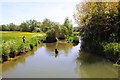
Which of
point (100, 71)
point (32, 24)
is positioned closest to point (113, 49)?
point (100, 71)

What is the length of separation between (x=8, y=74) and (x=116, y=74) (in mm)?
6930

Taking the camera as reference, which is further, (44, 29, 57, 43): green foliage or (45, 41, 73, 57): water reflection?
(44, 29, 57, 43): green foliage

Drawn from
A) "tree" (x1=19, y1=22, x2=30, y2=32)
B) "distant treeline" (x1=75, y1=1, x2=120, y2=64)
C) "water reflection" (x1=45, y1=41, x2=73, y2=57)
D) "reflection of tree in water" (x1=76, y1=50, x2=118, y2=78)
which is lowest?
"water reflection" (x1=45, y1=41, x2=73, y2=57)

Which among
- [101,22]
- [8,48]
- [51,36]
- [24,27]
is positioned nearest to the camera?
[8,48]

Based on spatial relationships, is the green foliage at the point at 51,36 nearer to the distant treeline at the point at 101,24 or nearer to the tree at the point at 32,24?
the distant treeline at the point at 101,24

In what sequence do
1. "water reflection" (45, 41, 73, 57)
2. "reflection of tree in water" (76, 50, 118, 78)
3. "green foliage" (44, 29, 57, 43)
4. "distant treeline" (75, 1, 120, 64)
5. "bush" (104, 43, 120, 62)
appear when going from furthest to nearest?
1. "green foliage" (44, 29, 57, 43)
2. "water reflection" (45, 41, 73, 57)
3. "distant treeline" (75, 1, 120, 64)
4. "bush" (104, 43, 120, 62)
5. "reflection of tree in water" (76, 50, 118, 78)

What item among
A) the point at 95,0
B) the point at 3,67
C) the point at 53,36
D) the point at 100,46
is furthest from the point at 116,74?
the point at 53,36

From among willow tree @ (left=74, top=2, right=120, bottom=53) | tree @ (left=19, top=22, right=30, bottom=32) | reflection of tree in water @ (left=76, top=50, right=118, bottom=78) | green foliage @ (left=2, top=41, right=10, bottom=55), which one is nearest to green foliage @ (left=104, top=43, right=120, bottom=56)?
reflection of tree in water @ (left=76, top=50, right=118, bottom=78)

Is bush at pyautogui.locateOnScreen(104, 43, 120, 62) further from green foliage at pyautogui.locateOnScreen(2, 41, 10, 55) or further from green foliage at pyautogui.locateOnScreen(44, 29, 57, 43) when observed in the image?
green foliage at pyautogui.locateOnScreen(44, 29, 57, 43)

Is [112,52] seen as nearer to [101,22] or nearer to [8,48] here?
[101,22]

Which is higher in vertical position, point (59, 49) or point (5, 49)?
point (5, 49)

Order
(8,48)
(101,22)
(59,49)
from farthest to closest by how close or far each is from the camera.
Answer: (59,49) < (101,22) < (8,48)

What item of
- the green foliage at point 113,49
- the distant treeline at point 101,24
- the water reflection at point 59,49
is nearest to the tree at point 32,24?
the water reflection at point 59,49

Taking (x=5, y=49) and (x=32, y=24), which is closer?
(x=5, y=49)
